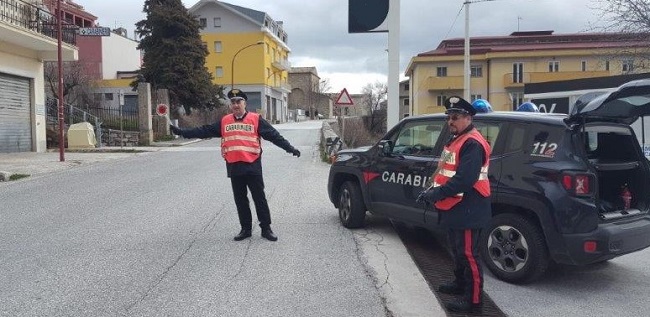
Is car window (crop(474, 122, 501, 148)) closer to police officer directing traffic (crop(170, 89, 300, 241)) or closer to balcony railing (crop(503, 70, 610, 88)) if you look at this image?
police officer directing traffic (crop(170, 89, 300, 241))

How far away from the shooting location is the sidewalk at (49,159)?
1522cm

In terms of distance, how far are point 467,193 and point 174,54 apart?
3272 centimetres

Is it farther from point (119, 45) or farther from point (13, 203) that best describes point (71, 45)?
point (119, 45)

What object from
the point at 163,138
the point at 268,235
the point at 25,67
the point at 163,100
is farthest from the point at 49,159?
the point at 268,235

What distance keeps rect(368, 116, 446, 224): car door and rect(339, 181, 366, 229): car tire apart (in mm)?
328

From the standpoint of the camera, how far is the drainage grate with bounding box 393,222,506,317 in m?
4.93

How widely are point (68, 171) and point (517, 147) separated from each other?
44.8 ft

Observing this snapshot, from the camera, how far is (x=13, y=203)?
9969 mm

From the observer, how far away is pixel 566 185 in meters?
4.89

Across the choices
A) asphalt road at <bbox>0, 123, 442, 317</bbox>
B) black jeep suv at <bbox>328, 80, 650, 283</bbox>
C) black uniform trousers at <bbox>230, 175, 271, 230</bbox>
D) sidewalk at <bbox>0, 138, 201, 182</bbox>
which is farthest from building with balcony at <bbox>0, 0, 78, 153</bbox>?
black jeep suv at <bbox>328, 80, 650, 283</bbox>

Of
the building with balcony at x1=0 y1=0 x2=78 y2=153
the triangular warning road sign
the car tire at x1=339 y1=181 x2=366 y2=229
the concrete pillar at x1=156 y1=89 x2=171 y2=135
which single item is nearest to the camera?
the car tire at x1=339 y1=181 x2=366 y2=229

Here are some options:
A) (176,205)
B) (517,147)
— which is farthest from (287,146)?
(176,205)

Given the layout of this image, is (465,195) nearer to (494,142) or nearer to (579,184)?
(579,184)

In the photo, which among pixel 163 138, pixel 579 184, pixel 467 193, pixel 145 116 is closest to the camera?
pixel 467 193
